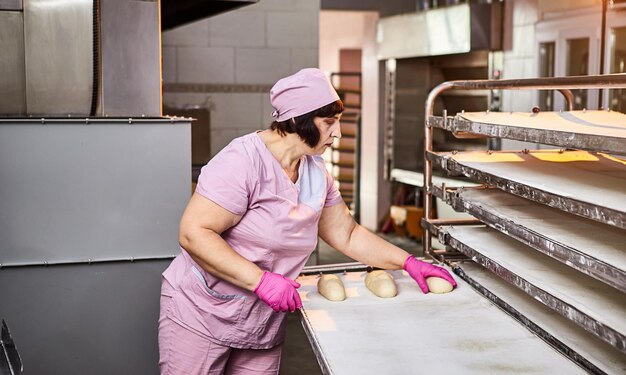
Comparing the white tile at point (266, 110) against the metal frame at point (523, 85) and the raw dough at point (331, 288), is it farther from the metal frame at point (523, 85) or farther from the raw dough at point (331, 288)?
the raw dough at point (331, 288)

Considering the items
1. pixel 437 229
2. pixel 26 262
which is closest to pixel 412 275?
pixel 437 229

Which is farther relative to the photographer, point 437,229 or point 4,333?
point 437,229

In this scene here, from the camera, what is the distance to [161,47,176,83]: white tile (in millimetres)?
5395

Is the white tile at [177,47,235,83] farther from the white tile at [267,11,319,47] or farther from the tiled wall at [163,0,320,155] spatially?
the white tile at [267,11,319,47]

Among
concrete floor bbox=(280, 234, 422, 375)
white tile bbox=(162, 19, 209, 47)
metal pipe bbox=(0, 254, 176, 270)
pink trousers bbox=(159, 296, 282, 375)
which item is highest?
white tile bbox=(162, 19, 209, 47)

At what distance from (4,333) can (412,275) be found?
1.10 m

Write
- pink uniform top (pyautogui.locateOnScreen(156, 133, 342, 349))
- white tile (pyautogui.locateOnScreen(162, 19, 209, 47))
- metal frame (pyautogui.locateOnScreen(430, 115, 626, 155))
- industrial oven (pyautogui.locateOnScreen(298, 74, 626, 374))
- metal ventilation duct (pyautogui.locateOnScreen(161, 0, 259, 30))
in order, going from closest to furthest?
metal frame (pyautogui.locateOnScreen(430, 115, 626, 155))
industrial oven (pyautogui.locateOnScreen(298, 74, 626, 374))
pink uniform top (pyautogui.locateOnScreen(156, 133, 342, 349))
metal ventilation duct (pyautogui.locateOnScreen(161, 0, 259, 30))
white tile (pyautogui.locateOnScreen(162, 19, 209, 47))

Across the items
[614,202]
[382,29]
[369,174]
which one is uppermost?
[382,29]

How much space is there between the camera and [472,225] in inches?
96.5

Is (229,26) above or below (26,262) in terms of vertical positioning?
above

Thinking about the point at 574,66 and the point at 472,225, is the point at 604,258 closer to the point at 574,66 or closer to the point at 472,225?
the point at 472,225

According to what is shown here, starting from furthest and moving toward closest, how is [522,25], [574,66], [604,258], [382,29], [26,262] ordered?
1. [382,29]
2. [522,25]
3. [574,66]
4. [26,262]
5. [604,258]

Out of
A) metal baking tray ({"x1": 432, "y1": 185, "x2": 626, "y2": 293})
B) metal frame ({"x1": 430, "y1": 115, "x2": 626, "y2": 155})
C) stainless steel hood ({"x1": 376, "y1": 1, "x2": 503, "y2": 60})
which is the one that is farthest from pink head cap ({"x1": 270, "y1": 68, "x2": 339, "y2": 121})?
stainless steel hood ({"x1": 376, "y1": 1, "x2": 503, "y2": 60})

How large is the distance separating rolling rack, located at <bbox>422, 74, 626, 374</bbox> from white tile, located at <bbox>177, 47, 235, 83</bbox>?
3.24m
